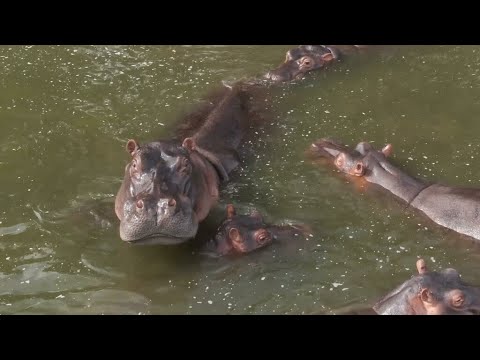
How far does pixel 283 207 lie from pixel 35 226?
224cm

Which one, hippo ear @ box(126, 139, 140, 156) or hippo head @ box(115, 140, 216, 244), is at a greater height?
hippo ear @ box(126, 139, 140, 156)

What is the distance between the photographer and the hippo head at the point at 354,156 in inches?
281

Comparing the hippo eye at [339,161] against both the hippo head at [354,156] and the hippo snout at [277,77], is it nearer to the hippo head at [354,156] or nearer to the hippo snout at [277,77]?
the hippo head at [354,156]

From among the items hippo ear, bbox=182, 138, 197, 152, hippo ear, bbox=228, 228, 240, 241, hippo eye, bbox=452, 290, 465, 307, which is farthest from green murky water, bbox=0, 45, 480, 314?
hippo eye, bbox=452, 290, 465, 307

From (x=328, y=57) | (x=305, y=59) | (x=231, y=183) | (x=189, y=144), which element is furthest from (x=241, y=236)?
(x=328, y=57)

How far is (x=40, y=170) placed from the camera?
713cm

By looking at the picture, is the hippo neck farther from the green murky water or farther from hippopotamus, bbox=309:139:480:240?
the green murky water

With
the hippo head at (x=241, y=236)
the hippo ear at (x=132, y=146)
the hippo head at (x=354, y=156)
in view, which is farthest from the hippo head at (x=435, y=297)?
the hippo ear at (x=132, y=146)

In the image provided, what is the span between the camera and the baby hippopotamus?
5.92m

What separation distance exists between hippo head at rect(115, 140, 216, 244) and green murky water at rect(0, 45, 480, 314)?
16.9 inches

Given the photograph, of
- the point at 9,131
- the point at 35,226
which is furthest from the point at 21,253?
the point at 9,131

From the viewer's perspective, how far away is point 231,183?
7051mm

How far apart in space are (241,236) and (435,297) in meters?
1.71

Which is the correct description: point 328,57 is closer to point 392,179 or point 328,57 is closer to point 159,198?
point 392,179
